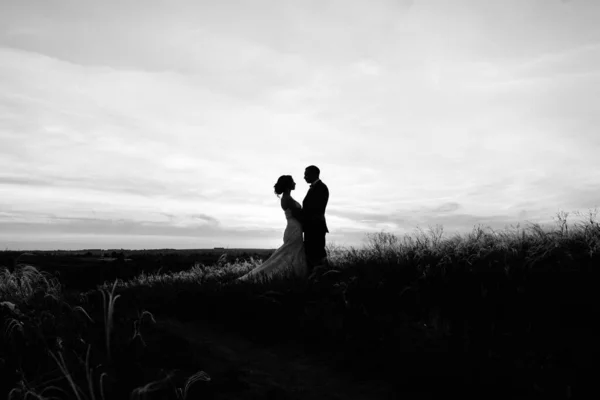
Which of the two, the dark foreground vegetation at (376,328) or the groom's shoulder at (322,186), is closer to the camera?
the dark foreground vegetation at (376,328)

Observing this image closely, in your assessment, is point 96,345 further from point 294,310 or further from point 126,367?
point 294,310

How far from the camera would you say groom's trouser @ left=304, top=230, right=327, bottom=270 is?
13.7 meters

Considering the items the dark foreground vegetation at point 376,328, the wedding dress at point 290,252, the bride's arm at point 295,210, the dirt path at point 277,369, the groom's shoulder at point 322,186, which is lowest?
the dirt path at point 277,369

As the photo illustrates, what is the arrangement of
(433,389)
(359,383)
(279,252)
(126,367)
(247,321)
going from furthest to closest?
(279,252) → (247,321) → (359,383) → (433,389) → (126,367)

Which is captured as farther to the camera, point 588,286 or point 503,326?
point 588,286

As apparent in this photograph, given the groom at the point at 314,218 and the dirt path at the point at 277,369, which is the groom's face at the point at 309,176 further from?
the dirt path at the point at 277,369

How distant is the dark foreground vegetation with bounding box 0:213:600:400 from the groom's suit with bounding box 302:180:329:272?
1.92m

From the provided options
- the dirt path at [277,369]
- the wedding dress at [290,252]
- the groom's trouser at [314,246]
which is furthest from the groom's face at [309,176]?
the dirt path at [277,369]

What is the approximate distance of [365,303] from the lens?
8602 mm

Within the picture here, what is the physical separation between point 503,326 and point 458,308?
931 mm

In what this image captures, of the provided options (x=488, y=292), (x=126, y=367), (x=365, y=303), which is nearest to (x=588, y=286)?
(x=488, y=292)

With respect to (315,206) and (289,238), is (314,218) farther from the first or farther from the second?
(289,238)

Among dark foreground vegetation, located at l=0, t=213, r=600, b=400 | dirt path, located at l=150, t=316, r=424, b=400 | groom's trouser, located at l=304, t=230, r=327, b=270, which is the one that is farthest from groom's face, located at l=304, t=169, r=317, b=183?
dirt path, located at l=150, t=316, r=424, b=400

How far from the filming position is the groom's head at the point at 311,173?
13.4 m
